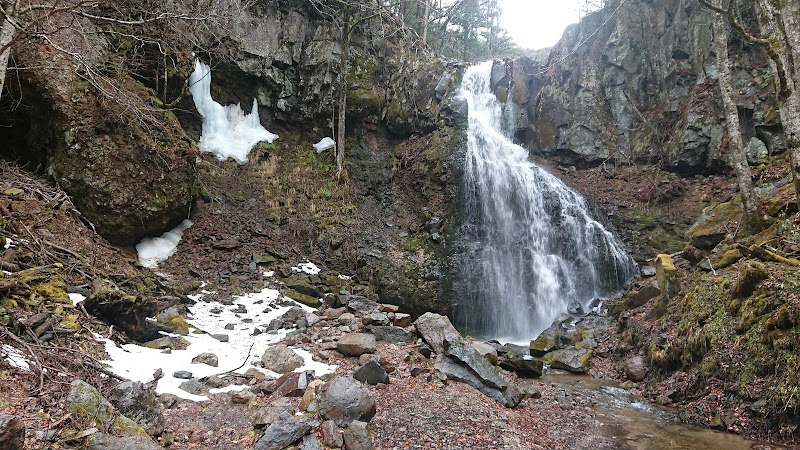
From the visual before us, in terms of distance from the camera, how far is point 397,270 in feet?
43.9

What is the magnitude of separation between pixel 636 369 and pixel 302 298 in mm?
6826

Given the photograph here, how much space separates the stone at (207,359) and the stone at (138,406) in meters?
1.77

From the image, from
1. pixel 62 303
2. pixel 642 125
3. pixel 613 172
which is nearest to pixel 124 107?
pixel 62 303

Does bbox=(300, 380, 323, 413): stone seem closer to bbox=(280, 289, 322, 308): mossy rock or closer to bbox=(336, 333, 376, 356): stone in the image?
bbox=(336, 333, 376, 356): stone

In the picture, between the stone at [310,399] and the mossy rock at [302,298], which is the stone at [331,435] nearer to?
the stone at [310,399]

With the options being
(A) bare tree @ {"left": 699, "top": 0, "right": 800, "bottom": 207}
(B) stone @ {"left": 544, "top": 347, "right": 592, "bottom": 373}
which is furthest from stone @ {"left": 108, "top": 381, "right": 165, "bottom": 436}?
(A) bare tree @ {"left": 699, "top": 0, "right": 800, "bottom": 207}

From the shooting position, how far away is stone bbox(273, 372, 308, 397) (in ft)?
15.6

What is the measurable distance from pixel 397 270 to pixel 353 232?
1.93m

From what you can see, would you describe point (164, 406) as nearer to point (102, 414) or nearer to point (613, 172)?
point (102, 414)

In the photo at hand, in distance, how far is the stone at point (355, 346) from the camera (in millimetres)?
6473

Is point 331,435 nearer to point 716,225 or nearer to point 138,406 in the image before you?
point 138,406

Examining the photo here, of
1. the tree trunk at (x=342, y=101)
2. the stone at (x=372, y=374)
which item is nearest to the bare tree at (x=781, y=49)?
the stone at (x=372, y=374)

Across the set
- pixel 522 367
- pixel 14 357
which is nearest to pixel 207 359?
pixel 14 357

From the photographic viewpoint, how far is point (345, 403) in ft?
13.9
